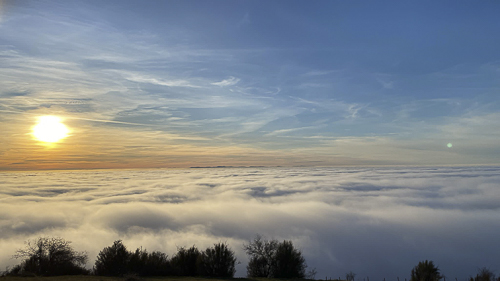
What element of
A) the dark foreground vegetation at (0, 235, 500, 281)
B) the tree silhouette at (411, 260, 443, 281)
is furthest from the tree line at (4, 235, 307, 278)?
the tree silhouette at (411, 260, 443, 281)

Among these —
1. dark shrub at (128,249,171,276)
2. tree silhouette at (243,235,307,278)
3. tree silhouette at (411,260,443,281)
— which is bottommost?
tree silhouette at (411,260,443,281)

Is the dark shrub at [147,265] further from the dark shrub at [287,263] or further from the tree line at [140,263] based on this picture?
the dark shrub at [287,263]

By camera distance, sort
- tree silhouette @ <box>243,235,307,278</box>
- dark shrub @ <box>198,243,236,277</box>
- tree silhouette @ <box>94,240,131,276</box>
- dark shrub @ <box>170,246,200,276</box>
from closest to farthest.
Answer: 1. tree silhouette @ <box>94,240,131,276</box>
2. dark shrub @ <box>198,243,236,277</box>
3. dark shrub @ <box>170,246,200,276</box>
4. tree silhouette @ <box>243,235,307,278</box>

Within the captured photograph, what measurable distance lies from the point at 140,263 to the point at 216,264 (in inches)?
356

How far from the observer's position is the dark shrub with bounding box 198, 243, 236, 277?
3700cm

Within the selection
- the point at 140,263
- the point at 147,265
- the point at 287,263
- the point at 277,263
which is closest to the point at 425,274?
the point at 287,263

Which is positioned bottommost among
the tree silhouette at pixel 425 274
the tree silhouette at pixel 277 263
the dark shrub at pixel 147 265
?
the tree silhouette at pixel 425 274

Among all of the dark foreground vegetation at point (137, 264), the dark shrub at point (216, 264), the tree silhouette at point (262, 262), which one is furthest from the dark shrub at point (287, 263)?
the dark shrub at point (216, 264)

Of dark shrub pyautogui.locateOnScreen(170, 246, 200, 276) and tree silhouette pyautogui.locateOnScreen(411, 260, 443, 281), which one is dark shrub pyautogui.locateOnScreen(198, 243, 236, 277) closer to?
dark shrub pyautogui.locateOnScreen(170, 246, 200, 276)

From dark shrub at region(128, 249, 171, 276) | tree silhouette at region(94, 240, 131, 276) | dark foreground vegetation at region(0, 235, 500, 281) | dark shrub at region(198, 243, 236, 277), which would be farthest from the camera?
dark shrub at region(198, 243, 236, 277)

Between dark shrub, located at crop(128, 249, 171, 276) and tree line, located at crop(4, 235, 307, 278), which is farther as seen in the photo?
dark shrub, located at crop(128, 249, 171, 276)

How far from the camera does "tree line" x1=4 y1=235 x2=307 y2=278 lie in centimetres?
3362

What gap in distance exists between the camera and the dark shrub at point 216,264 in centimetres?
3700

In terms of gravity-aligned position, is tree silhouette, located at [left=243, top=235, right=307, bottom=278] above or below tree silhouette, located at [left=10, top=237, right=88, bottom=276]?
below
